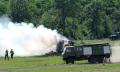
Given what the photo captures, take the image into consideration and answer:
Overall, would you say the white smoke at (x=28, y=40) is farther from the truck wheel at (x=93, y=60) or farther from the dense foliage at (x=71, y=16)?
the dense foliage at (x=71, y=16)

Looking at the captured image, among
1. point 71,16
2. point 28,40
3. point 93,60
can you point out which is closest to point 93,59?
point 93,60

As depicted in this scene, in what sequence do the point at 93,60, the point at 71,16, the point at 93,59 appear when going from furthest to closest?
the point at 71,16
the point at 93,59
the point at 93,60

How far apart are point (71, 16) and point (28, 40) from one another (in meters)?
50.1

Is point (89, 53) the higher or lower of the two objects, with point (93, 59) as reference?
higher

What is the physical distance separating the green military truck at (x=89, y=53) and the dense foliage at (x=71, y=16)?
51.3 m

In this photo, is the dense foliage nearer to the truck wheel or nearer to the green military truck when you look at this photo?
the green military truck

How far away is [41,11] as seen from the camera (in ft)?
601

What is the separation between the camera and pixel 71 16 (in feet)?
481

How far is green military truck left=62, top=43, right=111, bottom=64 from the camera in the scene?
235ft

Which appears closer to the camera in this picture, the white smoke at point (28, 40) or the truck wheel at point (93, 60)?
the truck wheel at point (93, 60)

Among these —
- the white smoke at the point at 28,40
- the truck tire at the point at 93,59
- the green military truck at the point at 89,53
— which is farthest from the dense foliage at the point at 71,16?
the truck tire at the point at 93,59

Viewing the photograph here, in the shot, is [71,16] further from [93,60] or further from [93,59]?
[93,60]

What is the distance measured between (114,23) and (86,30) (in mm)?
21867

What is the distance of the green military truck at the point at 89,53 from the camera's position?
71.5 meters
